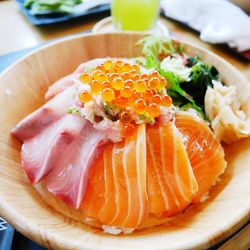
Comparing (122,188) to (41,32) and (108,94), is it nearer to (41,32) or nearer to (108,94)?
(108,94)

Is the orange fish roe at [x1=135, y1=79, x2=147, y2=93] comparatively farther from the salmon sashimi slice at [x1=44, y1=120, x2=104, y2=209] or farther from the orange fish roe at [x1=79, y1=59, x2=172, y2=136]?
the salmon sashimi slice at [x1=44, y1=120, x2=104, y2=209]

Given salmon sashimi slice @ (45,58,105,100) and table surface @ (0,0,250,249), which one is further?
table surface @ (0,0,250,249)

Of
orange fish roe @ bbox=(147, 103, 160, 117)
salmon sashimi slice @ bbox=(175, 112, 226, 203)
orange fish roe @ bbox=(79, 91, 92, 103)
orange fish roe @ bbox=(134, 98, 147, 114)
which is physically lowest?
salmon sashimi slice @ bbox=(175, 112, 226, 203)


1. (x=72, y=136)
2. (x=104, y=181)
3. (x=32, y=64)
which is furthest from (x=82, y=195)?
(x=32, y=64)

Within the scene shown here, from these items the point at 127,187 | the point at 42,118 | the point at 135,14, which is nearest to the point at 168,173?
the point at 127,187

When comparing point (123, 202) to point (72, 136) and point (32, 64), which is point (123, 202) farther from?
point (32, 64)

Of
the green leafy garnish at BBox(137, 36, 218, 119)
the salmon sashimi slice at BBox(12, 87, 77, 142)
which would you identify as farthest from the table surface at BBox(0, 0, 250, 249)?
the salmon sashimi slice at BBox(12, 87, 77, 142)

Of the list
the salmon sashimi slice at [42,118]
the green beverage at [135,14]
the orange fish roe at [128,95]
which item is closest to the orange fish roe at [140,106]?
the orange fish roe at [128,95]

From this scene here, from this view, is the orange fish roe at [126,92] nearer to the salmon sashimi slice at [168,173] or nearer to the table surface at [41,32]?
the salmon sashimi slice at [168,173]
